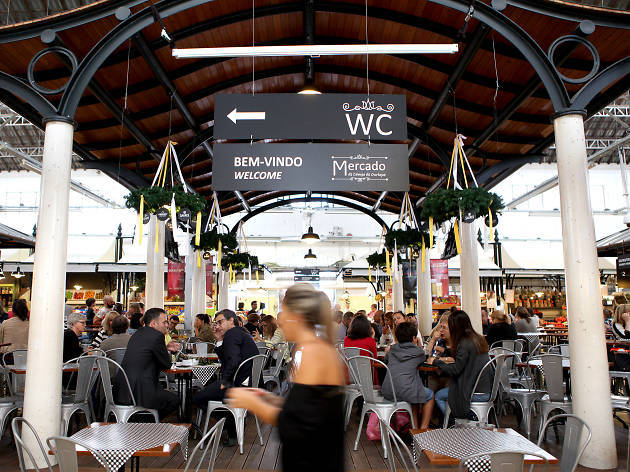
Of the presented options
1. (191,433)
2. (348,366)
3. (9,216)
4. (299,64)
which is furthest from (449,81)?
(9,216)

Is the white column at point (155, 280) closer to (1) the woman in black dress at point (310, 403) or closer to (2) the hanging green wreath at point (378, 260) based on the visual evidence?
(2) the hanging green wreath at point (378, 260)

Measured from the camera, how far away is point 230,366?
5074 millimetres

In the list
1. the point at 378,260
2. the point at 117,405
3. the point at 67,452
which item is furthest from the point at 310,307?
the point at 378,260

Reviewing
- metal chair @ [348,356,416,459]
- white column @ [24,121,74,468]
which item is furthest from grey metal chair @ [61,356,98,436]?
metal chair @ [348,356,416,459]

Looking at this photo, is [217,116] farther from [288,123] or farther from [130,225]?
[130,225]

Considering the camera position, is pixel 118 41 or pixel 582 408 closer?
pixel 582 408

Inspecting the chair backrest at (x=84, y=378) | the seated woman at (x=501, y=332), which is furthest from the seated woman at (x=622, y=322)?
the chair backrest at (x=84, y=378)

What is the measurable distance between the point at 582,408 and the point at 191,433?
13.3ft

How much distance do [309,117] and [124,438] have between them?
386 cm

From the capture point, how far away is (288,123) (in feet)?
18.4

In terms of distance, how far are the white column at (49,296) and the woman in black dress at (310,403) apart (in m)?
3.47

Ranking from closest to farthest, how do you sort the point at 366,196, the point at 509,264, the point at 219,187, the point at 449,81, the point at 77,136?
the point at 219,187 < the point at 449,81 < the point at 77,136 < the point at 366,196 < the point at 509,264

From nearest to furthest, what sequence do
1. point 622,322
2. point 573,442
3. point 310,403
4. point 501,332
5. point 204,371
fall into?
1. point 310,403
2. point 573,442
3. point 204,371
4. point 501,332
5. point 622,322

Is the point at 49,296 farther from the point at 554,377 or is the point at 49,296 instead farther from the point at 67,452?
the point at 554,377
